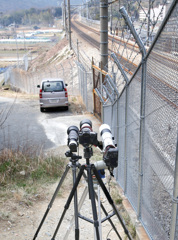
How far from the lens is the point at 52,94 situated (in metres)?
14.9

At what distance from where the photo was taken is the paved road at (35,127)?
9156 millimetres

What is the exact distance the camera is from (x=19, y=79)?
101 feet

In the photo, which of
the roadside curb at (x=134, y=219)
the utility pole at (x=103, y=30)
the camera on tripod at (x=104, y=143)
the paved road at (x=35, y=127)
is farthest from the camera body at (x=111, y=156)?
the utility pole at (x=103, y=30)

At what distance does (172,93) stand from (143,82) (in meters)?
0.93

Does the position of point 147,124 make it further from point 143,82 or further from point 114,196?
point 114,196

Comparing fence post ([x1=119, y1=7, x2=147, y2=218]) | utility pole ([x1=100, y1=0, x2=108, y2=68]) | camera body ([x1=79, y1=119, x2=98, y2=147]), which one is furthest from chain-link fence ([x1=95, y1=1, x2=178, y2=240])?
utility pole ([x1=100, y1=0, x2=108, y2=68])

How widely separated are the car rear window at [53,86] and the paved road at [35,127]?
3.62 ft

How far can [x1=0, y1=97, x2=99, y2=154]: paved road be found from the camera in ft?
30.0

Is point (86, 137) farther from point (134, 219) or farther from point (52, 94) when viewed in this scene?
point (52, 94)

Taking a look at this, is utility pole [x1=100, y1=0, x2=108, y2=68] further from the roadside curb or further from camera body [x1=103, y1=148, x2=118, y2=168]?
camera body [x1=103, y1=148, x2=118, y2=168]

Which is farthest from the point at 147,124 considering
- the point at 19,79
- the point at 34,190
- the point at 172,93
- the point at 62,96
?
the point at 19,79

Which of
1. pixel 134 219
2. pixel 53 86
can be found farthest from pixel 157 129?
pixel 53 86

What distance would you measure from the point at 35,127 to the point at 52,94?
3.60 meters

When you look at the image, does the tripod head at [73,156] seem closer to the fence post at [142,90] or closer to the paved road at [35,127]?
the fence post at [142,90]
